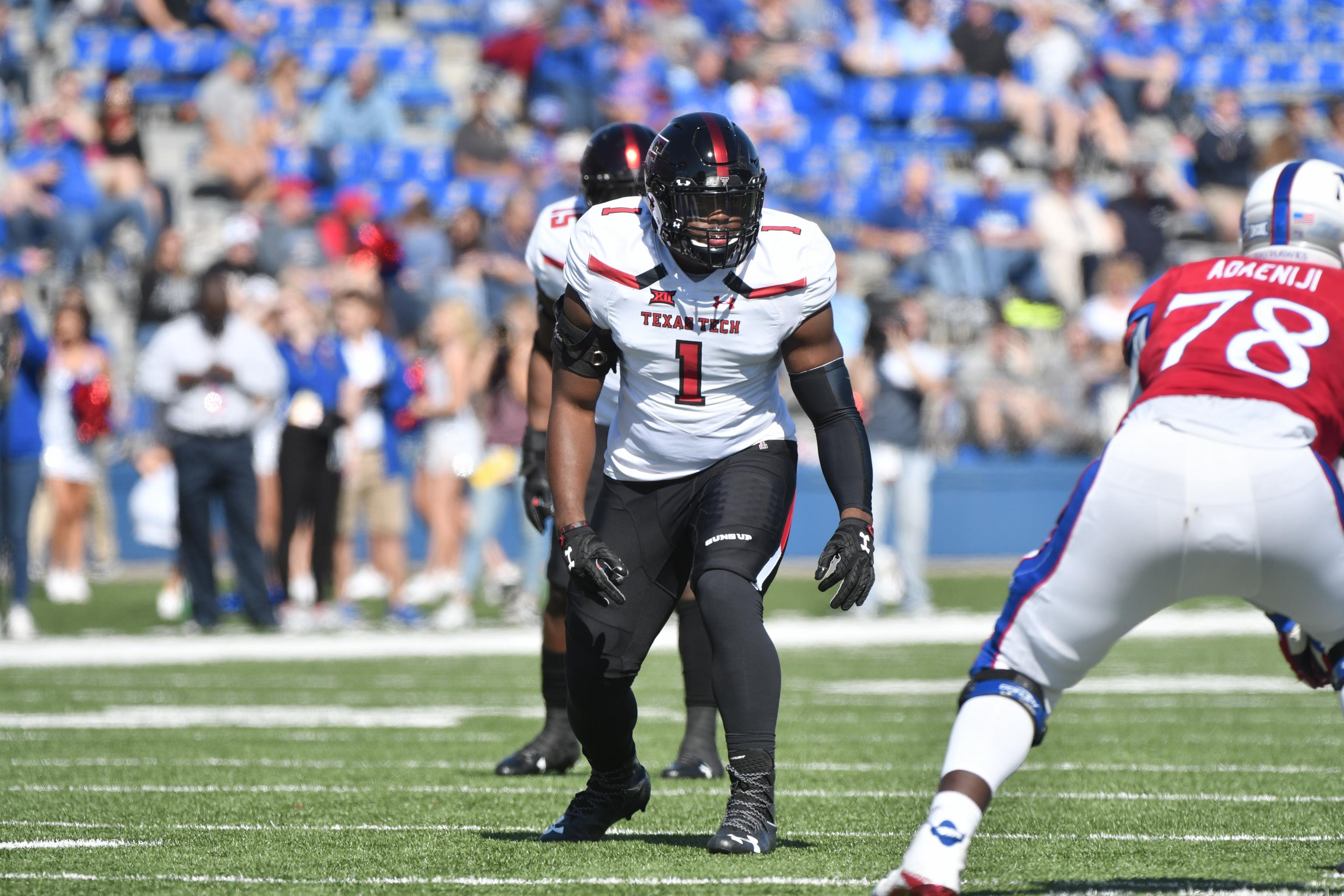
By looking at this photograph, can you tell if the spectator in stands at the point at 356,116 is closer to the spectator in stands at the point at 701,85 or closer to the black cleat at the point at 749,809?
the spectator in stands at the point at 701,85

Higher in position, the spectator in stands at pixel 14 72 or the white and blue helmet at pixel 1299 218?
the spectator in stands at pixel 14 72

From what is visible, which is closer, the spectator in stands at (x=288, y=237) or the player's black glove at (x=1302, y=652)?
the player's black glove at (x=1302, y=652)

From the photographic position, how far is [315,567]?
12.2m

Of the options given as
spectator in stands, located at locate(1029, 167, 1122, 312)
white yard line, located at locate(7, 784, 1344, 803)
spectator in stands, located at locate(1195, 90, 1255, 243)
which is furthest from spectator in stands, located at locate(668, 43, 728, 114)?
white yard line, located at locate(7, 784, 1344, 803)

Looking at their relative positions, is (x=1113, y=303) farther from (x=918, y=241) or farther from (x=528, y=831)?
(x=528, y=831)

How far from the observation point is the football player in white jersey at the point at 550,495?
19.9 ft

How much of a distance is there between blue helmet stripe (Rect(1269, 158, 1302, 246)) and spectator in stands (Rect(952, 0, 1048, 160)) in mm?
16626

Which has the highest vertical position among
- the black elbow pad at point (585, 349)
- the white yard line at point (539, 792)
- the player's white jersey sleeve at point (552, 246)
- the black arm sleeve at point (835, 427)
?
the player's white jersey sleeve at point (552, 246)

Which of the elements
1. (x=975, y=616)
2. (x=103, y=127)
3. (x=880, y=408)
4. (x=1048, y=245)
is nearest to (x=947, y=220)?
(x=1048, y=245)

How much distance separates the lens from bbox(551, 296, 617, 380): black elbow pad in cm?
466

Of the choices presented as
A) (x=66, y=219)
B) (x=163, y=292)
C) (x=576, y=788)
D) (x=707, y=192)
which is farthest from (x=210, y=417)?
(x=707, y=192)

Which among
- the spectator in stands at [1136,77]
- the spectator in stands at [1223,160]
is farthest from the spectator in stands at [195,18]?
the spectator in stands at [1223,160]

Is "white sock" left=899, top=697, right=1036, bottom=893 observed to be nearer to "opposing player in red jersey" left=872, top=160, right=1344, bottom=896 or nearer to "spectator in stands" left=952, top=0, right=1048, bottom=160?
"opposing player in red jersey" left=872, top=160, right=1344, bottom=896

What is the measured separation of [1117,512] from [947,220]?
1545 centimetres
